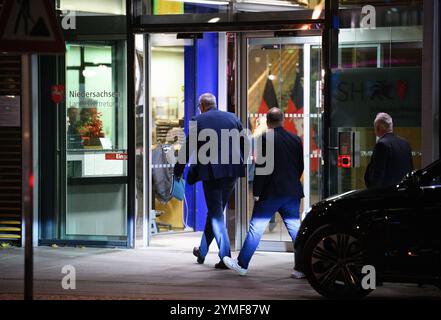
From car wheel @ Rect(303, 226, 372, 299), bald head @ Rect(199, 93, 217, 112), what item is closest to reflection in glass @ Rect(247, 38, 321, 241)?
bald head @ Rect(199, 93, 217, 112)

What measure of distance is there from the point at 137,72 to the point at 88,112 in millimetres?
888

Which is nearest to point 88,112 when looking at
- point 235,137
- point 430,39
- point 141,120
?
point 141,120

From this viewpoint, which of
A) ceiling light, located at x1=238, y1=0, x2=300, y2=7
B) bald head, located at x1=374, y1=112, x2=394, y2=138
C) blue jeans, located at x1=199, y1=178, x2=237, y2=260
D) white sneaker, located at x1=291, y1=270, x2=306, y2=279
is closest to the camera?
bald head, located at x1=374, y1=112, x2=394, y2=138

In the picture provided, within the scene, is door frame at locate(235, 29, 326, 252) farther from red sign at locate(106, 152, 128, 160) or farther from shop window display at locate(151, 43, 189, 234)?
shop window display at locate(151, 43, 189, 234)

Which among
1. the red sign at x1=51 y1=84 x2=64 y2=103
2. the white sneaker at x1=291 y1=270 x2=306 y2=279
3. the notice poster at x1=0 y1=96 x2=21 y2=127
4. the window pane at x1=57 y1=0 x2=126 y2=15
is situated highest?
the window pane at x1=57 y1=0 x2=126 y2=15

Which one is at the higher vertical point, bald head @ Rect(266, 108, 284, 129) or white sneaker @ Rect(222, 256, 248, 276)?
bald head @ Rect(266, 108, 284, 129)

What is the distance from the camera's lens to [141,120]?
13.0 m

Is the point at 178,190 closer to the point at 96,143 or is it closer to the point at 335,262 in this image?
the point at 96,143

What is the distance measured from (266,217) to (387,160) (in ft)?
5.02

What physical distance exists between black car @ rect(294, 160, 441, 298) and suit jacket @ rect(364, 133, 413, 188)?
1095mm

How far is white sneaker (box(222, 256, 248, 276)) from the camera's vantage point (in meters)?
11.0

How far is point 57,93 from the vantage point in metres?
13.2
